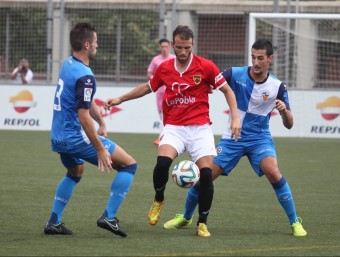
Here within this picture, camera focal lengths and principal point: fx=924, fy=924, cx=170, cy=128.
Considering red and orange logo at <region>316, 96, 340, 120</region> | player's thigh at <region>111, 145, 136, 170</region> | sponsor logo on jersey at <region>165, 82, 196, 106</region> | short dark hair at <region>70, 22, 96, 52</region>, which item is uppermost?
short dark hair at <region>70, 22, 96, 52</region>

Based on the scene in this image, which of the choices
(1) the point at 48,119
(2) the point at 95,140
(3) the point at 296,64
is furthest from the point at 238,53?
(2) the point at 95,140

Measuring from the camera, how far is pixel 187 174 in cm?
835

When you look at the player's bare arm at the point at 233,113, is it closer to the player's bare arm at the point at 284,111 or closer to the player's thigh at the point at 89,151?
the player's bare arm at the point at 284,111

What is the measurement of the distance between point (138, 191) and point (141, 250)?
445 cm

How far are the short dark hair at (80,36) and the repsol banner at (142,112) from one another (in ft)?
41.3

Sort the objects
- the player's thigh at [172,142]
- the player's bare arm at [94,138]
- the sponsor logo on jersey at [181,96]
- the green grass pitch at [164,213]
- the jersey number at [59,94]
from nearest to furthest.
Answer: the green grass pitch at [164,213] < the player's bare arm at [94,138] < the jersey number at [59,94] < the player's thigh at [172,142] < the sponsor logo on jersey at [181,96]

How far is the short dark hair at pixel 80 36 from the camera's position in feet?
26.5

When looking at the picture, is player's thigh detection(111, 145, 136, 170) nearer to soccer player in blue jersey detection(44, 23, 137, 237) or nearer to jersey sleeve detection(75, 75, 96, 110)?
soccer player in blue jersey detection(44, 23, 137, 237)

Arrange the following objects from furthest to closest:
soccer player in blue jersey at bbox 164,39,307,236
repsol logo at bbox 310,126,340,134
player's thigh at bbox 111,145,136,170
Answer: repsol logo at bbox 310,126,340,134 → soccer player in blue jersey at bbox 164,39,307,236 → player's thigh at bbox 111,145,136,170

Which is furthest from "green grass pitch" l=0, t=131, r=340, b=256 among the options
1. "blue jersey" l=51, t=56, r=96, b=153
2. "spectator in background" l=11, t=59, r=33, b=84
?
"spectator in background" l=11, t=59, r=33, b=84

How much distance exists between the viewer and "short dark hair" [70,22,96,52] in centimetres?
806

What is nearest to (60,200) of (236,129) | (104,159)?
(104,159)

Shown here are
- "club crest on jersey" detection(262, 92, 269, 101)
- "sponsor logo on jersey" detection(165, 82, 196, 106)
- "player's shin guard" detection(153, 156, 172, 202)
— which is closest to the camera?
"player's shin guard" detection(153, 156, 172, 202)

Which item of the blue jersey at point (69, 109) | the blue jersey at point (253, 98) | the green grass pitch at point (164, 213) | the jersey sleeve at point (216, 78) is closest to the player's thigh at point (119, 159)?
the blue jersey at point (69, 109)
